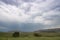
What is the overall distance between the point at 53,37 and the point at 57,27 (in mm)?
117

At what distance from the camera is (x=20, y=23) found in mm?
1065

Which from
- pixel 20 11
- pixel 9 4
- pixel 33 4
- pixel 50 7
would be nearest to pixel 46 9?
pixel 50 7

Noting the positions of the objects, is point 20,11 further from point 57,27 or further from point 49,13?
point 57,27

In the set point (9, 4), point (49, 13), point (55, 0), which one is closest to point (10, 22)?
point (9, 4)

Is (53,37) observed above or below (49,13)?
below

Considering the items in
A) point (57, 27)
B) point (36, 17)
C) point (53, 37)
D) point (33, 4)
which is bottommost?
point (53, 37)

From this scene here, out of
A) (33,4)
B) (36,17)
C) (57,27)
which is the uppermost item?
(33,4)

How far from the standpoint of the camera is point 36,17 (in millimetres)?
1063

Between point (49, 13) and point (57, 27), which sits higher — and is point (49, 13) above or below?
above

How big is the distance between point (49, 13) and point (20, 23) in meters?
0.33

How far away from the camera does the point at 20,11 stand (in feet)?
3.48

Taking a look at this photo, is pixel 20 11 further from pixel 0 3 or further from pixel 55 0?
pixel 55 0

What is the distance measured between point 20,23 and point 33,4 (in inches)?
9.8

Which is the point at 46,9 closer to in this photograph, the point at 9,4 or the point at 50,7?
the point at 50,7
